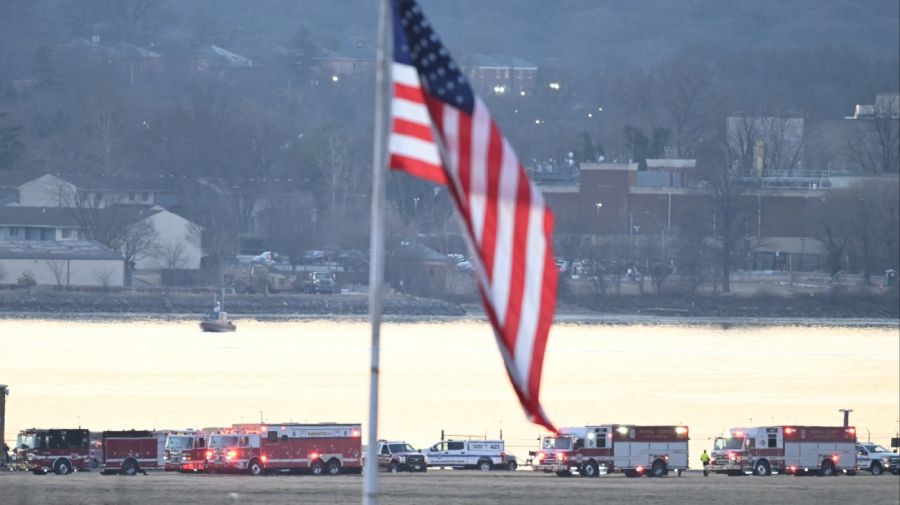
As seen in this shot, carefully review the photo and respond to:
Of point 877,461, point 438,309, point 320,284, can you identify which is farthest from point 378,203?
point 320,284

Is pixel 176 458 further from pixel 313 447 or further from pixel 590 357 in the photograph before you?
pixel 590 357

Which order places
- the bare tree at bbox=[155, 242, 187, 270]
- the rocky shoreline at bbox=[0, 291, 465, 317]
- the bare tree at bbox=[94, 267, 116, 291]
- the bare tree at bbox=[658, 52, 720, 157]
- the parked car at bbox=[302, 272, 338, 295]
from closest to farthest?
the rocky shoreline at bbox=[0, 291, 465, 317] < the bare tree at bbox=[94, 267, 116, 291] < the parked car at bbox=[302, 272, 338, 295] < the bare tree at bbox=[155, 242, 187, 270] < the bare tree at bbox=[658, 52, 720, 157]

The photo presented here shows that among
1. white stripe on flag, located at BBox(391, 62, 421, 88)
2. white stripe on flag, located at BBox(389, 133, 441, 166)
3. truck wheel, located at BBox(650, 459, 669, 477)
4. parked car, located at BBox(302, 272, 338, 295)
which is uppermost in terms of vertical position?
parked car, located at BBox(302, 272, 338, 295)

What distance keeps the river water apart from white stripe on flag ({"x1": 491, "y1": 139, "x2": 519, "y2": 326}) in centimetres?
3336

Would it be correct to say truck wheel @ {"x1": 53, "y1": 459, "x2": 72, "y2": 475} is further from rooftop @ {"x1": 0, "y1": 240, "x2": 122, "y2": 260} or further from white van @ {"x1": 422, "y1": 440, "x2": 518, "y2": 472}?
rooftop @ {"x1": 0, "y1": 240, "x2": 122, "y2": 260}

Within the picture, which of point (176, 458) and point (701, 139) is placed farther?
point (701, 139)

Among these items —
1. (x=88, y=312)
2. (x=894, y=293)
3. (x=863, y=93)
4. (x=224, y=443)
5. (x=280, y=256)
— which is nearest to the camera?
(x=224, y=443)

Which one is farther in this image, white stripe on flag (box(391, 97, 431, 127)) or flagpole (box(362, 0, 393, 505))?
white stripe on flag (box(391, 97, 431, 127))

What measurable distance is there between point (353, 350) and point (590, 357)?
31.0 ft

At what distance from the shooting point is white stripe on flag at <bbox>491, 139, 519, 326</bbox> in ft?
38.2

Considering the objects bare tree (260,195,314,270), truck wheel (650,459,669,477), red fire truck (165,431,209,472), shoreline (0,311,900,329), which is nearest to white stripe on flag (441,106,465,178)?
red fire truck (165,431,209,472)

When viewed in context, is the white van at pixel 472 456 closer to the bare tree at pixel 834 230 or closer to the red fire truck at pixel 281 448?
the red fire truck at pixel 281 448

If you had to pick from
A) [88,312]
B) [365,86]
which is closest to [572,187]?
[88,312]

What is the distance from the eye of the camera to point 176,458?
119 feet
